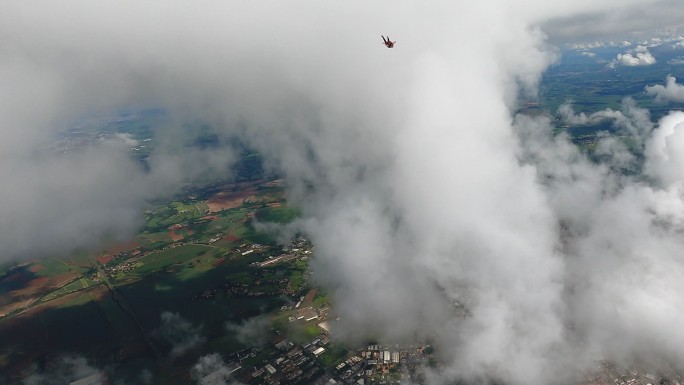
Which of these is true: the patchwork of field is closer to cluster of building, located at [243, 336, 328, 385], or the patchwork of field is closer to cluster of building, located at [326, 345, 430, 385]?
cluster of building, located at [243, 336, 328, 385]

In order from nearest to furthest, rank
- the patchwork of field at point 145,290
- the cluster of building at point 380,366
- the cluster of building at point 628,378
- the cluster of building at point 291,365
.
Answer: the cluster of building at point 628,378 < the cluster of building at point 380,366 < the cluster of building at point 291,365 < the patchwork of field at point 145,290

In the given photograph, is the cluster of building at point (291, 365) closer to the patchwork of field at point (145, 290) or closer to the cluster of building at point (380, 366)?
the cluster of building at point (380, 366)

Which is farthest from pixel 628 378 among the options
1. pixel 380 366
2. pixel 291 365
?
pixel 291 365

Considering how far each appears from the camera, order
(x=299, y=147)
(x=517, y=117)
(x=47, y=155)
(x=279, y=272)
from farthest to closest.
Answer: (x=47, y=155) → (x=517, y=117) → (x=299, y=147) → (x=279, y=272)

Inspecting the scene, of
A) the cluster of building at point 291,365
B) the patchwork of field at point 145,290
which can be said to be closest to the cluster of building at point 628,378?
the cluster of building at point 291,365

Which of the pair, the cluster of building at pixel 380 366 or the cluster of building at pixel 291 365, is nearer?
the cluster of building at pixel 380 366

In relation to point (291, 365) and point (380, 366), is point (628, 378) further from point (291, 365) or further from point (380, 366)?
point (291, 365)

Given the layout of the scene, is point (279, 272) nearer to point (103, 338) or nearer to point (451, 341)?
point (103, 338)

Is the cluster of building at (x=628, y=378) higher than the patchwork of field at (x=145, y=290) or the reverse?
higher

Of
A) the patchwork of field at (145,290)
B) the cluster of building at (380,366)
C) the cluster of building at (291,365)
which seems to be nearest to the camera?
the cluster of building at (380,366)

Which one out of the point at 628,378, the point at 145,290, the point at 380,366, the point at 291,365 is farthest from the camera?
the point at 145,290

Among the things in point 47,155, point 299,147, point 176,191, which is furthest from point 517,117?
point 47,155
